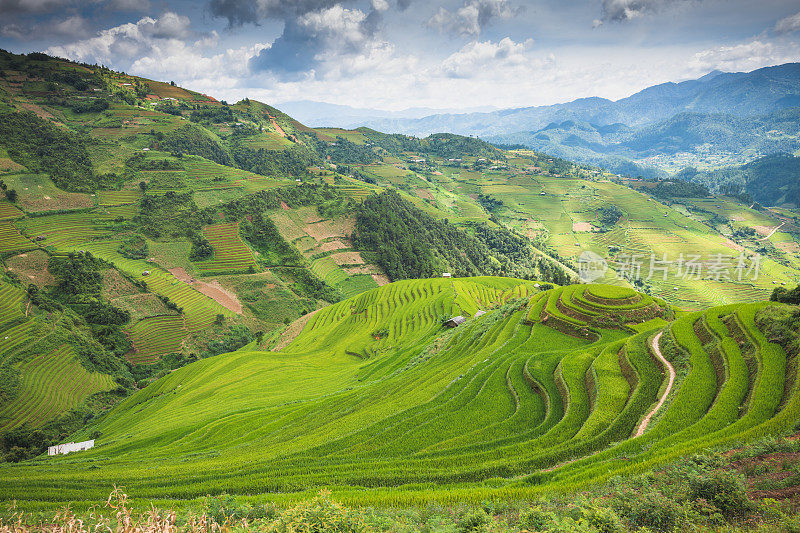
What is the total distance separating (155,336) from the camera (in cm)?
7088

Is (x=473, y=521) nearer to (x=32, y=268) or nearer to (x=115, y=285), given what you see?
(x=115, y=285)

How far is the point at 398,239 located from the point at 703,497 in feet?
371

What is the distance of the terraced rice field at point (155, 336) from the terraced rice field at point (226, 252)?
18.9m

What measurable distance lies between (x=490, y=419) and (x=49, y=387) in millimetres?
66443

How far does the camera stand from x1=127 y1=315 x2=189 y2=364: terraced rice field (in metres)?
67.9

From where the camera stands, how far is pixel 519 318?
4138 cm

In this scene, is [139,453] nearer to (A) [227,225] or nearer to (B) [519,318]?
(B) [519,318]

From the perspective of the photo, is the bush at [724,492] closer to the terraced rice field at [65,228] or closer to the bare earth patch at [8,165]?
the terraced rice field at [65,228]

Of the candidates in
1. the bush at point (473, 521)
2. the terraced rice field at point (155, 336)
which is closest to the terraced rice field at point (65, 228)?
the terraced rice field at point (155, 336)

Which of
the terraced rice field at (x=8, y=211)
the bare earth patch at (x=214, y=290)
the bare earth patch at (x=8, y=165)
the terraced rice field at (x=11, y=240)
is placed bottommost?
the bare earth patch at (x=214, y=290)

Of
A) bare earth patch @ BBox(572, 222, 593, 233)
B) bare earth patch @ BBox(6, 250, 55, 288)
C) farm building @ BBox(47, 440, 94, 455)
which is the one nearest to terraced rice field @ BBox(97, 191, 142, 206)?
bare earth patch @ BBox(6, 250, 55, 288)

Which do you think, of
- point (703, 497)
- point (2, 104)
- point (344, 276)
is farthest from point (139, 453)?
point (2, 104)

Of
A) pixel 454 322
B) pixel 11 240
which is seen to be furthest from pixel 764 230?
pixel 11 240

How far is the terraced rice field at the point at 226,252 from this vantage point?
91.6 meters
